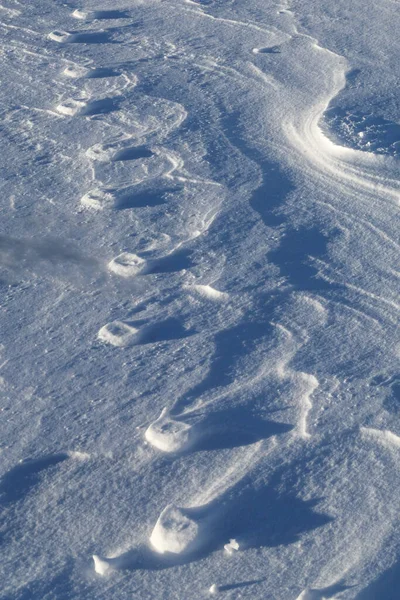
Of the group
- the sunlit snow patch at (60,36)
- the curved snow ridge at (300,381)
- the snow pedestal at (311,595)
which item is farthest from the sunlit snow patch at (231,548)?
the sunlit snow patch at (60,36)

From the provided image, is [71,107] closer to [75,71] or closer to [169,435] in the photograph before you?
[75,71]

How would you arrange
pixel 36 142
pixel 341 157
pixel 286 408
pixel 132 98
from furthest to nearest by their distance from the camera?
pixel 132 98, pixel 36 142, pixel 341 157, pixel 286 408

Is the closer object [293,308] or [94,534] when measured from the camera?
[94,534]

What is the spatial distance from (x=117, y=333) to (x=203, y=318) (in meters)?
0.16

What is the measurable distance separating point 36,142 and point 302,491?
1229 millimetres

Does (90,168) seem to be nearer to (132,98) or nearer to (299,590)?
(132,98)

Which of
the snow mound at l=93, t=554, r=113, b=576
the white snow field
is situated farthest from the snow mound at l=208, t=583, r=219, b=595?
the snow mound at l=93, t=554, r=113, b=576

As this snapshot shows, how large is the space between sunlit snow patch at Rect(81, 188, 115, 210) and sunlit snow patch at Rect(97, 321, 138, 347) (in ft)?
1.31

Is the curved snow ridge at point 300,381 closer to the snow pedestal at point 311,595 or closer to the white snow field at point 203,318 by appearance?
the white snow field at point 203,318

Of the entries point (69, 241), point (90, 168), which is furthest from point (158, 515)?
point (90, 168)

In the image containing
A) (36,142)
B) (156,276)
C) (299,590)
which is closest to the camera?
(299,590)

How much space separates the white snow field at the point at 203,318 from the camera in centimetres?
114

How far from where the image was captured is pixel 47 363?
1433mm

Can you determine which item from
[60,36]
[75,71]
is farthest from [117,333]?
[60,36]
